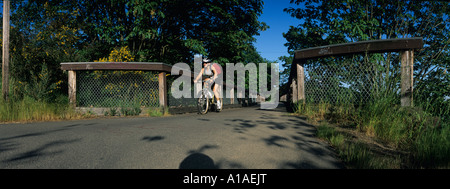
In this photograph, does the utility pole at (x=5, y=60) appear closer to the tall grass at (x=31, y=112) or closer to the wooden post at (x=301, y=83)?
the tall grass at (x=31, y=112)

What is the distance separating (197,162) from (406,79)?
3.91 meters

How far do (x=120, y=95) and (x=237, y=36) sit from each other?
6757 millimetres

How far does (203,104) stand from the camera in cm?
667

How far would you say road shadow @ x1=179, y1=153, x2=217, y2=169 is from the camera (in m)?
1.63

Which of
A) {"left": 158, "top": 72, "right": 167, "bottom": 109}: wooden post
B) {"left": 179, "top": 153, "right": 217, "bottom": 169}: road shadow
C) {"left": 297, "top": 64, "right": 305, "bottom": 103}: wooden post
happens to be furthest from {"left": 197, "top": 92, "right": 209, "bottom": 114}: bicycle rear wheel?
{"left": 179, "top": 153, "right": 217, "bottom": 169}: road shadow

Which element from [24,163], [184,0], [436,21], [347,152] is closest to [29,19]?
[184,0]

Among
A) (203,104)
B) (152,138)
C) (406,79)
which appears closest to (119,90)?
(203,104)

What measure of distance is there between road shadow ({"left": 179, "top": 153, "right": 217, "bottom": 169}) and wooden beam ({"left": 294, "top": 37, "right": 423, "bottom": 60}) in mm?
3599

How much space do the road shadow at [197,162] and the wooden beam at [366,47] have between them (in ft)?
11.8

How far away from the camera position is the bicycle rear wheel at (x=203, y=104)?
21.6ft

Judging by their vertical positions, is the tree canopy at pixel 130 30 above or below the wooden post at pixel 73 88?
above

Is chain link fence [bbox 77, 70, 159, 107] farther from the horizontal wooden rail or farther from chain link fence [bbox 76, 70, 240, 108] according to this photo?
the horizontal wooden rail

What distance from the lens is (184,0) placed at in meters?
10.0

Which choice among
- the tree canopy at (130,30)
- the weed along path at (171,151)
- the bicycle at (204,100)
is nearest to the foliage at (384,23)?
the tree canopy at (130,30)
